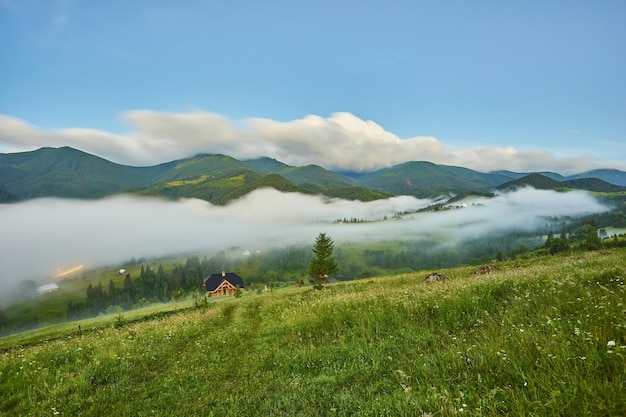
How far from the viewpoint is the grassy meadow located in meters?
4.91

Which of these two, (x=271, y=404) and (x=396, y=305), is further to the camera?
(x=396, y=305)

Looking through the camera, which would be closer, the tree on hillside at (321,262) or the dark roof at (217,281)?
the tree on hillside at (321,262)

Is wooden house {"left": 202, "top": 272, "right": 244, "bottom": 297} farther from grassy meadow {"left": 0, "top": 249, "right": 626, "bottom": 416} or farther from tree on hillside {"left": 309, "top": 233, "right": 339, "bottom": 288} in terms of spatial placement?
grassy meadow {"left": 0, "top": 249, "right": 626, "bottom": 416}

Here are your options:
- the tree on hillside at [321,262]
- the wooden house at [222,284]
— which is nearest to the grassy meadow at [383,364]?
→ the tree on hillside at [321,262]

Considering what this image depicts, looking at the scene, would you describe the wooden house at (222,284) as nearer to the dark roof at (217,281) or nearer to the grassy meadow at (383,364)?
the dark roof at (217,281)

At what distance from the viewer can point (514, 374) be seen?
544 centimetres

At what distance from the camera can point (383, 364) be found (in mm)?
8180

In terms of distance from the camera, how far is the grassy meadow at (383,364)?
4.91 m

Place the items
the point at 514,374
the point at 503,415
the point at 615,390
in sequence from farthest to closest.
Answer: the point at 514,374, the point at 503,415, the point at 615,390

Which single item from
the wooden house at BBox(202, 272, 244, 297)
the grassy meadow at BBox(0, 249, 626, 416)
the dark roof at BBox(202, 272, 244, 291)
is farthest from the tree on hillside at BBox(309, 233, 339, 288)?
the dark roof at BBox(202, 272, 244, 291)

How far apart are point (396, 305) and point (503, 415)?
26.1 feet

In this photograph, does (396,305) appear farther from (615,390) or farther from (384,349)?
(615,390)

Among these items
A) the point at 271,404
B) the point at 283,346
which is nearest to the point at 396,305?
the point at 283,346

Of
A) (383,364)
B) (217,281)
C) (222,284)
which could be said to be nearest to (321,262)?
(383,364)
